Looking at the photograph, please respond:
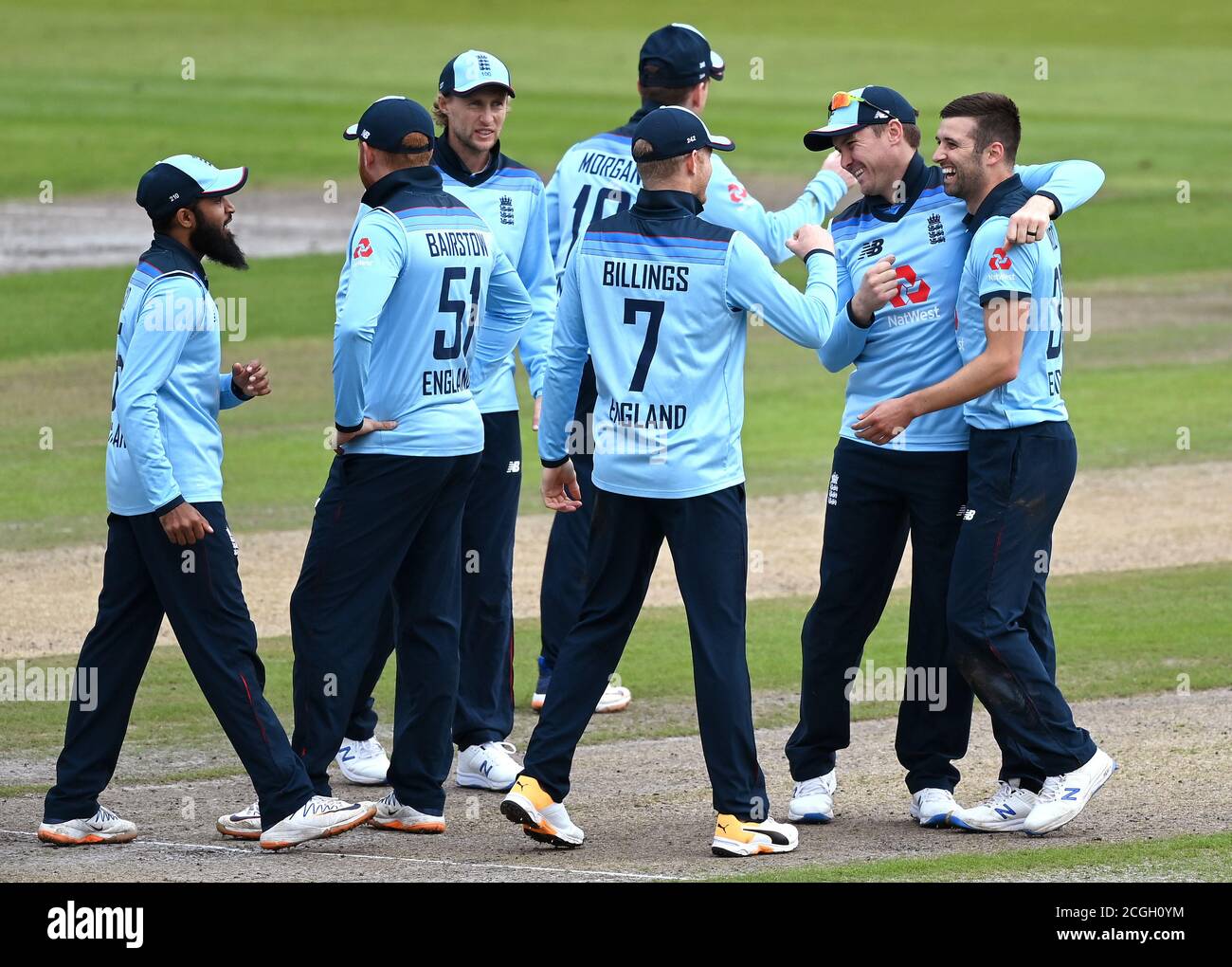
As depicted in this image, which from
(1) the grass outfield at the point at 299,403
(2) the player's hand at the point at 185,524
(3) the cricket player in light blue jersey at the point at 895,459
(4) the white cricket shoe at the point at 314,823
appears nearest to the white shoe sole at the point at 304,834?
(4) the white cricket shoe at the point at 314,823

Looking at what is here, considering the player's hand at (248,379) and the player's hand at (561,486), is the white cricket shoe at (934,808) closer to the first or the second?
the player's hand at (561,486)

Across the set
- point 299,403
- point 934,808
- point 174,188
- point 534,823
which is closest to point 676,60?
point 174,188

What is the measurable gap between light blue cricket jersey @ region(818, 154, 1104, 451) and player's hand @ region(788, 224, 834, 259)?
20 centimetres

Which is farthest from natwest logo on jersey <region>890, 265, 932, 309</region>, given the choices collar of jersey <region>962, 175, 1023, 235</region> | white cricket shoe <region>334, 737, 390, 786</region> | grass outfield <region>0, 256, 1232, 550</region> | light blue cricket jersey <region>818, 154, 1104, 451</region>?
grass outfield <region>0, 256, 1232, 550</region>

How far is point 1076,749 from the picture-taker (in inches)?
274

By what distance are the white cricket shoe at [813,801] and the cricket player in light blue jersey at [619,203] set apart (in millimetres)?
1303

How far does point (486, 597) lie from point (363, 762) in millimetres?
812

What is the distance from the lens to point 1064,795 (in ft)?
22.6

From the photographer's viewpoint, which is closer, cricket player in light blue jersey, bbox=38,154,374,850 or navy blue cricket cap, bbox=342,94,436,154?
cricket player in light blue jersey, bbox=38,154,374,850

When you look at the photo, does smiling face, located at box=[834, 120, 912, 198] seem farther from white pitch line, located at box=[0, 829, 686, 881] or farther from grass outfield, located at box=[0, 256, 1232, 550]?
grass outfield, located at box=[0, 256, 1232, 550]

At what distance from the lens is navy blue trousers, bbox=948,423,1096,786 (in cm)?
686

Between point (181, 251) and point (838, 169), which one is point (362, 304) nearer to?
point (181, 251)

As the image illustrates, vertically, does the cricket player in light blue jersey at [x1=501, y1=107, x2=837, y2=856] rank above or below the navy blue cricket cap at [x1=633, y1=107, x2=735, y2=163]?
A: below

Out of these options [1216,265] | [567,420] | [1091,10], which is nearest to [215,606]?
[567,420]
